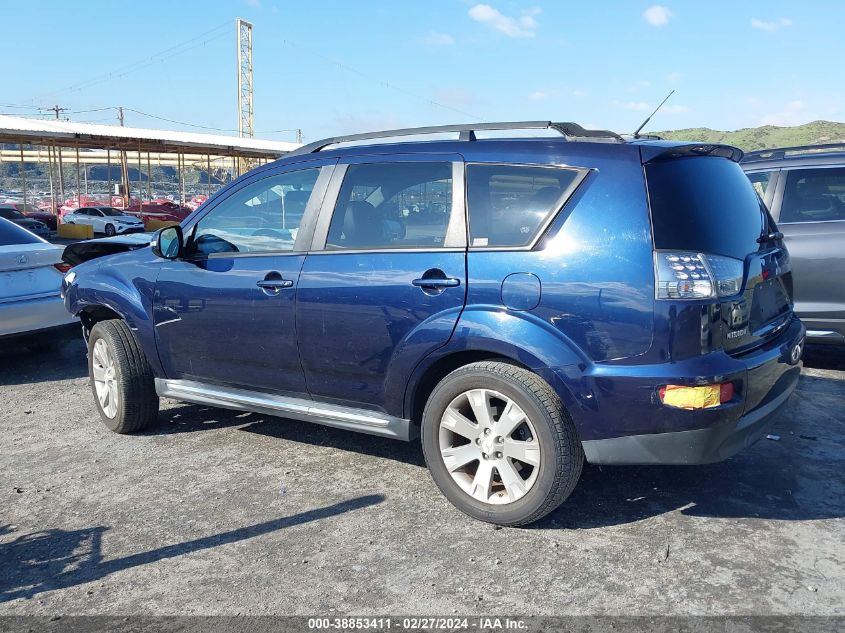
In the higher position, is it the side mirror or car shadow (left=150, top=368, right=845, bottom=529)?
the side mirror

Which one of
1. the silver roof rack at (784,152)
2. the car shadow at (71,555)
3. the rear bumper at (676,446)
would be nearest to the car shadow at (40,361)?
the car shadow at (71,555)

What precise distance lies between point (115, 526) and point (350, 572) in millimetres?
1284

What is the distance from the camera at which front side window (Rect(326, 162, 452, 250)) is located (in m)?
3.67

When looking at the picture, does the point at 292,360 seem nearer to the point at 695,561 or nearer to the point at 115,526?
the point at 115,526

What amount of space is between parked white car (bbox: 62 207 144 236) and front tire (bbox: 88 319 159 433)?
26425 millimetres

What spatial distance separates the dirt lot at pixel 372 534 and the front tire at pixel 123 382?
0.17m

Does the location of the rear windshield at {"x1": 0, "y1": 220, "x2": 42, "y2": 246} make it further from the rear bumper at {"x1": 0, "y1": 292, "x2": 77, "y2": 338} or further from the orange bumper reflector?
the orange bumper reflector

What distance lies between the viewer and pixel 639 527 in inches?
137

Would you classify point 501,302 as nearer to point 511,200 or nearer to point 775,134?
point 511,200

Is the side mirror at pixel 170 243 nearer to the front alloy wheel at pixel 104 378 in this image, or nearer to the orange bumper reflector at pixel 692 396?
the front alloy wheel at pixel 104 378

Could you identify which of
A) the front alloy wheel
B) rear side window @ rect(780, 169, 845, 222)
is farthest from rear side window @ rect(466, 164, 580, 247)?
rear side window @ rect(780, 169, 845, 222)

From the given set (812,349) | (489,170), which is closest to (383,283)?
(489,170)

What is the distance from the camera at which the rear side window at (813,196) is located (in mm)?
6078

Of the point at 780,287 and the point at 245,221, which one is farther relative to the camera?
the point at 245,221
